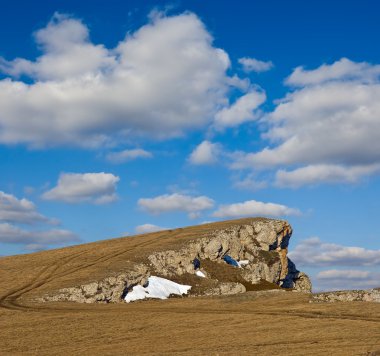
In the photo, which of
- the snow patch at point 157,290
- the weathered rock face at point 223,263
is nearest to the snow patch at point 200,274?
the weathered rock face at point 223,263

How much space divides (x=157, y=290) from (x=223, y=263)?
26.3 m

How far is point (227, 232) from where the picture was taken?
123625 millimetres

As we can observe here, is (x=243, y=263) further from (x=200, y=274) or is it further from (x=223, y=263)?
(x=200, y=274)

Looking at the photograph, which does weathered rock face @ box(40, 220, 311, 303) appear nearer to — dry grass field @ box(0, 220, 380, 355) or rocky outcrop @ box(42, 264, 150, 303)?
rocky outcrop @ box(42, 264, 150, 303)

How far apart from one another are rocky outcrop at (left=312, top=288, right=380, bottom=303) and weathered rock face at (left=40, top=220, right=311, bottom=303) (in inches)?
1089

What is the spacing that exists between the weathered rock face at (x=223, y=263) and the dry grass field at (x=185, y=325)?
4.42 m

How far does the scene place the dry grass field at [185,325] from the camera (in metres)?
41.9

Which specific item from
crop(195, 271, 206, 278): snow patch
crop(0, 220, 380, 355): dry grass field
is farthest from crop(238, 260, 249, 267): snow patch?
crop(0, 220, 380, 355): dry grass field

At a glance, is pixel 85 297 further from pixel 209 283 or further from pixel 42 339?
pixel 42 339

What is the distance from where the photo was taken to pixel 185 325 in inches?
2121

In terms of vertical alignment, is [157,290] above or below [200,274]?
below

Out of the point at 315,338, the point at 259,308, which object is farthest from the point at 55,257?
the point at 315,338

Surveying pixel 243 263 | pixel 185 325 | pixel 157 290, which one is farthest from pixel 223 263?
pixel 185 325

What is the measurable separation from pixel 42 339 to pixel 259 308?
103 ft
